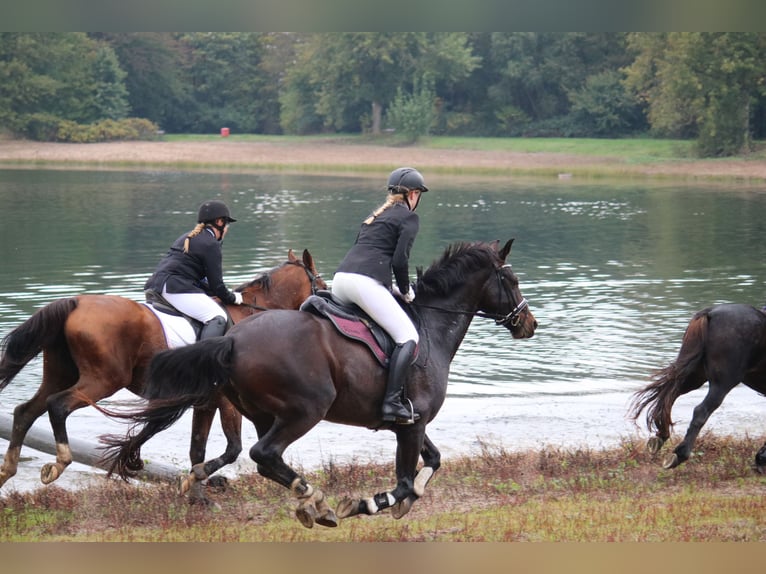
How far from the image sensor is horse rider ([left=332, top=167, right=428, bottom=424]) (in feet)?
25.6

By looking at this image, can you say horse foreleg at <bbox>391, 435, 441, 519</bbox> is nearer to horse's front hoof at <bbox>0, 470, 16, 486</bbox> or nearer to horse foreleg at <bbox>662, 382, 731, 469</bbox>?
horse foreleg at <bbox>662, 382, 731, 469</bbox>

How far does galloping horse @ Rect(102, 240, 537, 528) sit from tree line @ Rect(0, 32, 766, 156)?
60.2 m

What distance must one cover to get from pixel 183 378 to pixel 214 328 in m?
2.33

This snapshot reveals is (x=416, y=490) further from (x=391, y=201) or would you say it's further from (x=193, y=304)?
(x=193, y=304)

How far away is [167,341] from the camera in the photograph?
31.2ft

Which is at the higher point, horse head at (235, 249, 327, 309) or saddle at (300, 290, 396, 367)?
saddle at (300, 290, 396, 367)

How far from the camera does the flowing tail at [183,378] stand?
729 centimetres

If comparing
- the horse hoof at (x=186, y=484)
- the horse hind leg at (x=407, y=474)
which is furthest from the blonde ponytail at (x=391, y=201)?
the horse hoof at (x=186, y=484)

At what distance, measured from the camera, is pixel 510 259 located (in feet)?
96.7

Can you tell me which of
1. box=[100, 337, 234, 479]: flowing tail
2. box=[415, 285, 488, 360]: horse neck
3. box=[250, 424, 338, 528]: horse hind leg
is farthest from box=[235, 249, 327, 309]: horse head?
box=[250, 424, 338, 528]: horse hind leg

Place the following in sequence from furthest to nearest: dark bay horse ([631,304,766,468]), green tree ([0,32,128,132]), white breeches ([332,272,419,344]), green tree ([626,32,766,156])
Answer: green tree ([0,32,128,132]) < green tree ([626,32,766,156]) < dark bay horse ([631,304,766,468]) < white breeches ([332,272,419,344])
